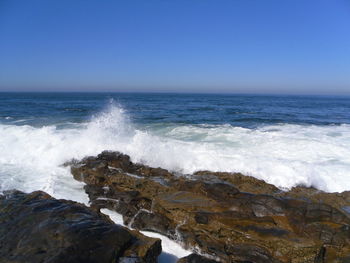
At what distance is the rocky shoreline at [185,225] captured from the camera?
3.86m

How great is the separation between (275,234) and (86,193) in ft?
Result: 17.7

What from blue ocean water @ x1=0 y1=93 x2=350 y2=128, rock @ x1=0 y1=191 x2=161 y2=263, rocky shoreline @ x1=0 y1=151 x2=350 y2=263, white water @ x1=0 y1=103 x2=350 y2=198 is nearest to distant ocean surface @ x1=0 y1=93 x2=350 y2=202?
white water @ x1=0 y1=103 x2=350 y2=198

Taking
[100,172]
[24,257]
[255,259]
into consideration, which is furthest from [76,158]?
[255,259]

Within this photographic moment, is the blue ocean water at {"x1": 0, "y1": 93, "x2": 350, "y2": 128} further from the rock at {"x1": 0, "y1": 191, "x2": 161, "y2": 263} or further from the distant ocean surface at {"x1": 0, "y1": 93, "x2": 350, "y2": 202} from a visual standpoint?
the rock at {"x1": 0, "y1": 191, "x2": 161, "y2": 263}

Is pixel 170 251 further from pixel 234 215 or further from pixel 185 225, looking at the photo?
pixel 234 215

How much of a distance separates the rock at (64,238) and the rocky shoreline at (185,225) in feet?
0.05

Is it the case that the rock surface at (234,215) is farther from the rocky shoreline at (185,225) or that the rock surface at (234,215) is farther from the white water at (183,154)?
the white water at (183,154)

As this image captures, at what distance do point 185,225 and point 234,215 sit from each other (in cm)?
109

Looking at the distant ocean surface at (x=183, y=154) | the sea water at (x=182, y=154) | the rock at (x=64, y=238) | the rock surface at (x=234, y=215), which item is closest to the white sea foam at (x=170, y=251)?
the rock surface at (x=234, y=215)

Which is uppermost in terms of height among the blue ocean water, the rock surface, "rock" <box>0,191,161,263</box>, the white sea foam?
the blue ocean water

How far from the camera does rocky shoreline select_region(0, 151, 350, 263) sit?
12.7 ft

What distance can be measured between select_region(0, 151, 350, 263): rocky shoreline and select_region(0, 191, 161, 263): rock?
0.05 ft

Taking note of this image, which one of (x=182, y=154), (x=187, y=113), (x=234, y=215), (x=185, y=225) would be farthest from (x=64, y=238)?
(x=187, y=113)

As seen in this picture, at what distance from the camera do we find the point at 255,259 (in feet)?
14.4
